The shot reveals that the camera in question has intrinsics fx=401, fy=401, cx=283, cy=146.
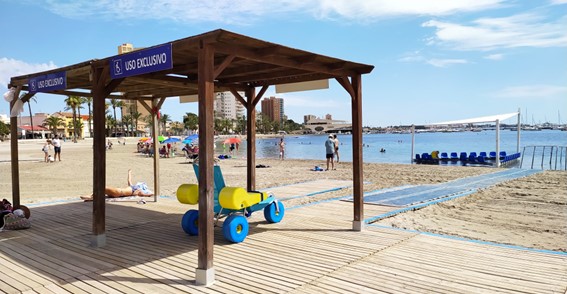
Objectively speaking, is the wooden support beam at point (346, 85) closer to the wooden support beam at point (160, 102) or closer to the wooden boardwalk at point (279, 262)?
the wooden boardwalk at point (279, 262)

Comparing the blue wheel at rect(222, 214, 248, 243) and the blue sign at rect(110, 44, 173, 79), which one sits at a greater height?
the blue sign at rect(110, 44, 173, 79)

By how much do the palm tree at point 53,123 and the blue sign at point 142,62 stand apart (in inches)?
3370

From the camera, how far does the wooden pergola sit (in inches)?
161

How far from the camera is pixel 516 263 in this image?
14.6 feet

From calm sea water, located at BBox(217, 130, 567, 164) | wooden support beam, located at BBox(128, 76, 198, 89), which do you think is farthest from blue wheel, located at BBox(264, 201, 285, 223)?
calm sea water, located at BBox(217, 130, 567, 164)

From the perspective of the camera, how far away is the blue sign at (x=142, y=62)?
445cm

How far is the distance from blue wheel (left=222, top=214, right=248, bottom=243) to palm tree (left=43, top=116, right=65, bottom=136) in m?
85.9

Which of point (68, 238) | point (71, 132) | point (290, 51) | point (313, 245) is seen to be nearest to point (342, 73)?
point (290, 51)

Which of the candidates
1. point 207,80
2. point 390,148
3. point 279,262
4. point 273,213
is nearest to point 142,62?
point 207,80

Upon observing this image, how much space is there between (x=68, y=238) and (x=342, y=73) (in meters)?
4.79

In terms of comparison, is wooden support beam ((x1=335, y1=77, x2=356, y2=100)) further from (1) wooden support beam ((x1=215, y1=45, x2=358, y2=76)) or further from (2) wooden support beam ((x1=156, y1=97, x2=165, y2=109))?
(2) wooden support beam ((x1=156, y1=97, x2=165, y2=109))

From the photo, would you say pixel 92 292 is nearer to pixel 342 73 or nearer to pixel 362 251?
pixel 362 251

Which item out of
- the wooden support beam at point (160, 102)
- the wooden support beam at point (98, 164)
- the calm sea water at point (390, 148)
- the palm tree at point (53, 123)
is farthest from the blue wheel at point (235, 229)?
the palm tree at point (53, 123)

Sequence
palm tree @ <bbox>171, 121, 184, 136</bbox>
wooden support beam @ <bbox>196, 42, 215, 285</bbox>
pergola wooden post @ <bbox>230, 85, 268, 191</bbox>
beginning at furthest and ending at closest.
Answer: palm tree @ <bbox>171, 121, 184, 136</bbox>, pergola wooden post @ <bbox>230, 85, 268, 191</bbox>, wooden support beam @ <bbox>196, 42, 215, 285</bbox>
